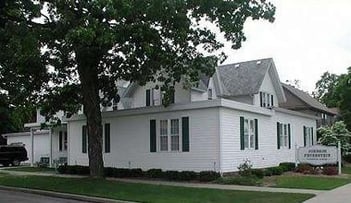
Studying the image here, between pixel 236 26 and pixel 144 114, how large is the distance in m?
9.24

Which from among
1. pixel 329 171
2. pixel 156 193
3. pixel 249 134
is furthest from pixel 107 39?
pixel 329 171

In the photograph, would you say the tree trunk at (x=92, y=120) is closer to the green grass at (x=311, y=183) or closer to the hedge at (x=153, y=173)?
the hedge at (x=153, y=173)

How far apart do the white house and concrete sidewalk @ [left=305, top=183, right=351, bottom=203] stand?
669cm

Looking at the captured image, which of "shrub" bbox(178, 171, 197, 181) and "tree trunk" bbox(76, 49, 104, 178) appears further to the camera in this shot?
"shrub" bbox(178, 171, 197, 181)

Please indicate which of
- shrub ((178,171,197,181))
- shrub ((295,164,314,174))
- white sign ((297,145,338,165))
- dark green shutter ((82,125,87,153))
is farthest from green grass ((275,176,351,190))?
dark green shutter ((82,125,87,153))

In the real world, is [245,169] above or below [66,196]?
above

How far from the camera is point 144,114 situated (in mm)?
28406

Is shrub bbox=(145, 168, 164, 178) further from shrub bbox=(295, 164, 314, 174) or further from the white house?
shrub bbox=(295, 164, 314, 174)

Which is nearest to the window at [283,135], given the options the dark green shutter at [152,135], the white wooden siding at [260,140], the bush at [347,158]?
the white wooden siding at [260,140]

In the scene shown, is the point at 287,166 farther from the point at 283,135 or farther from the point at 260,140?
the point at 283,135

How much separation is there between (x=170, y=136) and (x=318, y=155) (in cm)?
880

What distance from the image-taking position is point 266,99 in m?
39.1

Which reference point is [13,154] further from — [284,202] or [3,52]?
[284,202]

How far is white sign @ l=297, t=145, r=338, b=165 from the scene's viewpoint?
2939cm
